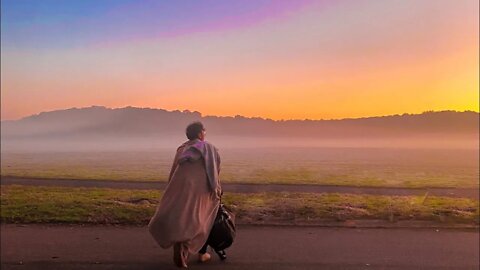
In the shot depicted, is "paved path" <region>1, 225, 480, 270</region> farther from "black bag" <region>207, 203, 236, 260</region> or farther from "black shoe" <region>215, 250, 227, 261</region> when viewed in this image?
"black bag" <region>207, 203, 236, 260</region>

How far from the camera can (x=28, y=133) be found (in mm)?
84250

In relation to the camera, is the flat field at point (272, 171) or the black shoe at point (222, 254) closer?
the black shoe at point (222, 254)

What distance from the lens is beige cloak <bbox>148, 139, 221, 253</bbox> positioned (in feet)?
21.0

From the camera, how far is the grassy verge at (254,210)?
9.67 meters

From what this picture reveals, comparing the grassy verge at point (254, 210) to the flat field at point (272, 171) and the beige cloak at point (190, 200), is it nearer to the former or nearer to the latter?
the flat field at point (272, 171)

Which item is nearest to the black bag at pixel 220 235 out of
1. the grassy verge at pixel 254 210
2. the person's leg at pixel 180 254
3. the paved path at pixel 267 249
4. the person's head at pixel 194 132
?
the paved path at pixel 267 249

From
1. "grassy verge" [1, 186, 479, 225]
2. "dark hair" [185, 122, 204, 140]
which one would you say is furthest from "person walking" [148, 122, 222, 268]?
"grassy verge" [1, 186, 479, 225]

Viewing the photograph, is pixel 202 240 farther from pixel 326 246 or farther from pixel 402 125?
pixel 402 125

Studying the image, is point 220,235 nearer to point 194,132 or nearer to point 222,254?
point 222,254

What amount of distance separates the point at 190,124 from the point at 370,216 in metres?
4.89

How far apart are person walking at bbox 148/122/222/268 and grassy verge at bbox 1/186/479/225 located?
3002 millimetres

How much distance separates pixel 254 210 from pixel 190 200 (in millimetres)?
4126

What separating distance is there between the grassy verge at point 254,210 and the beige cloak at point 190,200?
3.01m

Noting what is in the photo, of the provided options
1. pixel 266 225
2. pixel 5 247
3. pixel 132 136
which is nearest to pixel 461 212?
pixel 266 225
